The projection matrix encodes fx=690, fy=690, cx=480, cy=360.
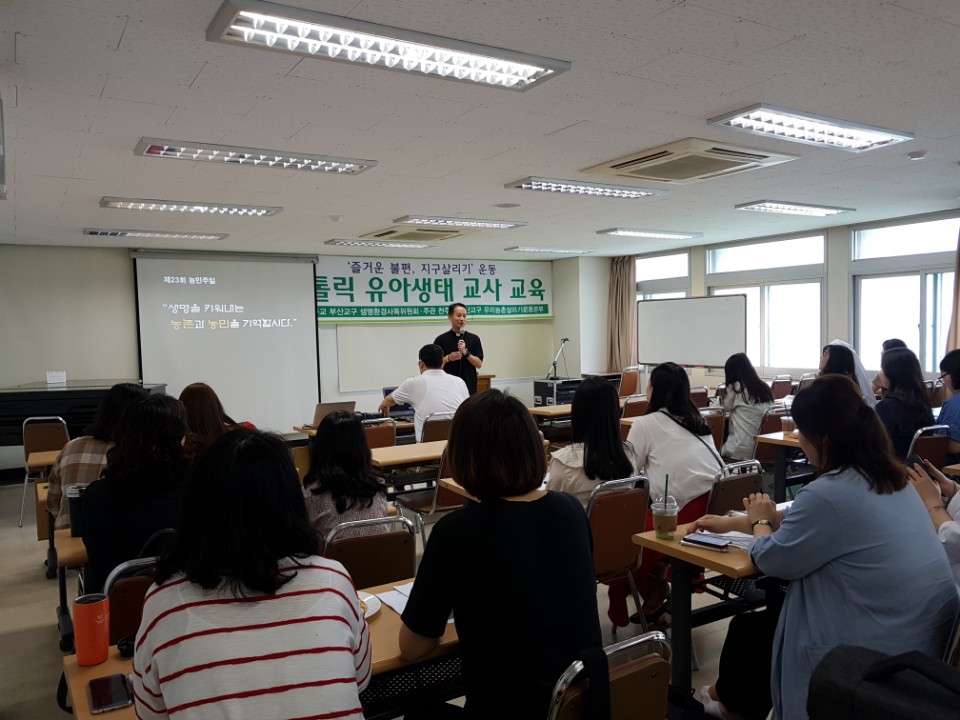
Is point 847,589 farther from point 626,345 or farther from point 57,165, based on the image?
point 626,345

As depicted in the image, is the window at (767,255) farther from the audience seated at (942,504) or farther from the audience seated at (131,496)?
the audience seated at (131,496)

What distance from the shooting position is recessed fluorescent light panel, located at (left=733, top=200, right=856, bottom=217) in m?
6.55

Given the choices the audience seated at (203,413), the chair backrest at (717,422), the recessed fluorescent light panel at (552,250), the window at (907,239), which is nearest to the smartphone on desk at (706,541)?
the audience seated at (203,413)

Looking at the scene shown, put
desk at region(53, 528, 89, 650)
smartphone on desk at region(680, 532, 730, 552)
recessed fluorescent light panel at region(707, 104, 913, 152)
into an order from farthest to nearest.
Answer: recessed fluorescent light panel at region(707, 104, 913, 152) < desk at region(53, 528, 89, 650) < smartphone on desk at region(680, 532, 730, 552)

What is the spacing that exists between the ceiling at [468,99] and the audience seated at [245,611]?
5.67 feet

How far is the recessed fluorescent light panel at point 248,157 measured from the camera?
3961 millimetres

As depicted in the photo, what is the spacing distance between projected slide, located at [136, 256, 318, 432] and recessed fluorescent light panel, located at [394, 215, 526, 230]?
307 centimetres

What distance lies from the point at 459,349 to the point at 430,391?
4.48ft

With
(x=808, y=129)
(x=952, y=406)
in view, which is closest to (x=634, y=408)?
(x=952, y=406)

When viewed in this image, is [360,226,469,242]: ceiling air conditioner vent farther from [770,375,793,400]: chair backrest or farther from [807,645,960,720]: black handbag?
[807,645,960,720]: black handbag

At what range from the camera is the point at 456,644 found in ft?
5.66

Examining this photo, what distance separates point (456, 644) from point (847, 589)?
→ 1.06 meters

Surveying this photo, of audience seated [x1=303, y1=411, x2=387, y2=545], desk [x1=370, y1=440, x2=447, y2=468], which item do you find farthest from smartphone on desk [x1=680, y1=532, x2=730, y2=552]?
desk [x1=370, y1=440, x2=447, y2=468]

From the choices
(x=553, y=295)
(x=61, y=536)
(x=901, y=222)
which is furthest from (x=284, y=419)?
(x=901, y=222)
